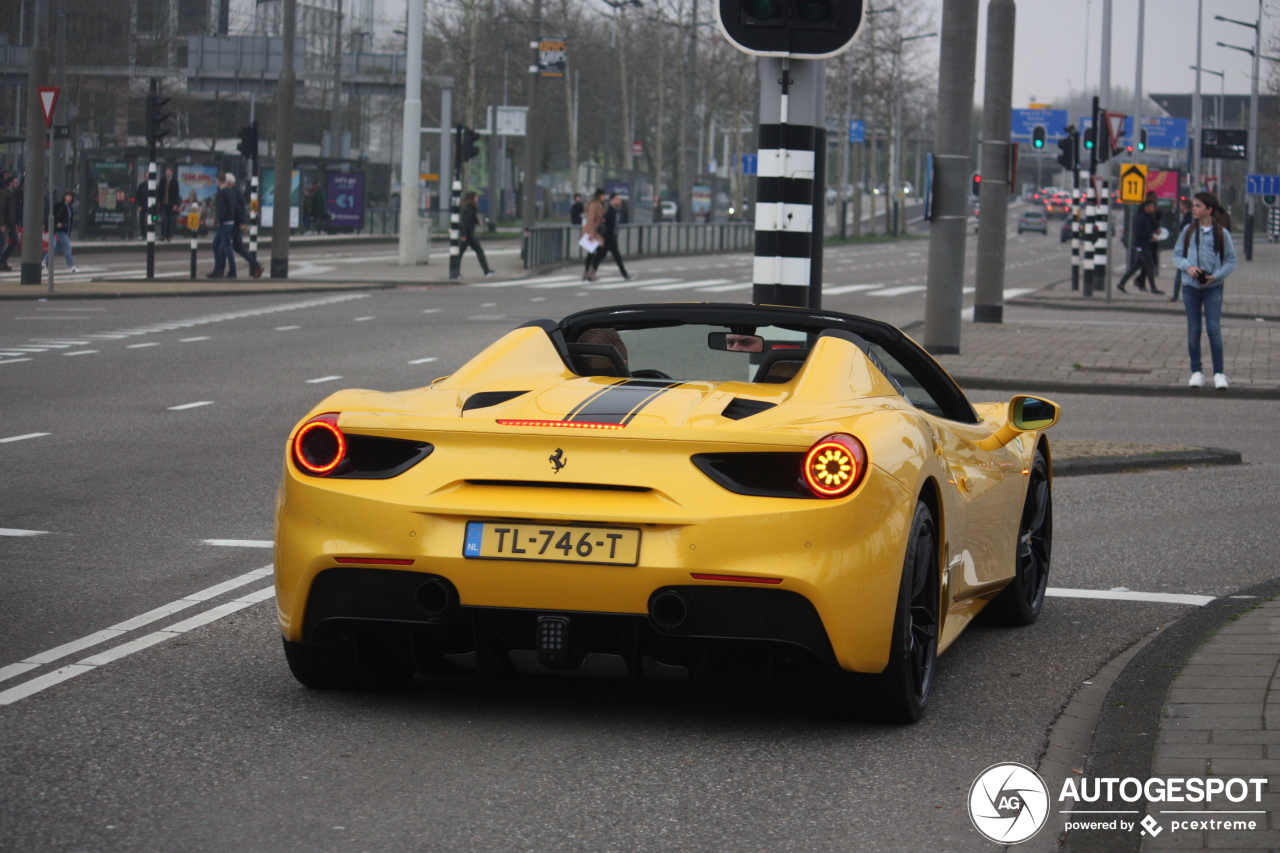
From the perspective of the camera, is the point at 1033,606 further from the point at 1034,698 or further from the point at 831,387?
the point at 831,387

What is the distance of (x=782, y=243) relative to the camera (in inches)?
439

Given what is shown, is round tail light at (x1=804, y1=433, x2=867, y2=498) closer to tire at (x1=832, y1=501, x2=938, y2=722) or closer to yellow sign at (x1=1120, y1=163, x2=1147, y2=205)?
tire at (x1=832, y1=501, x2=938, y2=722)

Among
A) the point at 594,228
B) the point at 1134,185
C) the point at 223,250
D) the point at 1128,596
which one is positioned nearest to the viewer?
the point at 1128,596

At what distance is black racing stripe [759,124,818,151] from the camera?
35.8ft

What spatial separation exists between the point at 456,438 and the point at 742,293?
2940 cm

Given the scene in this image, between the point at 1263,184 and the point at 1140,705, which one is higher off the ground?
the point at 1263,184

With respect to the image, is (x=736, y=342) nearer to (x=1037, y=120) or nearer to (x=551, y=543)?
(x=551, y=543)

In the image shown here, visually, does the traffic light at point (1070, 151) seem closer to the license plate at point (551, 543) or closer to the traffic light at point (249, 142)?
the traffic light at point (249, 142)

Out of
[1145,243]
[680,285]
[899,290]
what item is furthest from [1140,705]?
[1145,243]

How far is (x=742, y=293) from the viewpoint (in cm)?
3388

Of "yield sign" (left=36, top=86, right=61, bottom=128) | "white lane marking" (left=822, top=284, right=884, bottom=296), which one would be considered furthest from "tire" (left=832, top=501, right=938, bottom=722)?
"white lane marking" (left=822, top=284, right=884, bottom=296)

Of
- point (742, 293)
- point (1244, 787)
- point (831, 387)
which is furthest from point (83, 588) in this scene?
point (742, 293)

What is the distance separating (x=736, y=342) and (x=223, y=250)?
29726mm

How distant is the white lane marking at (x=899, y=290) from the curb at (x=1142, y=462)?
23180 millimetres
